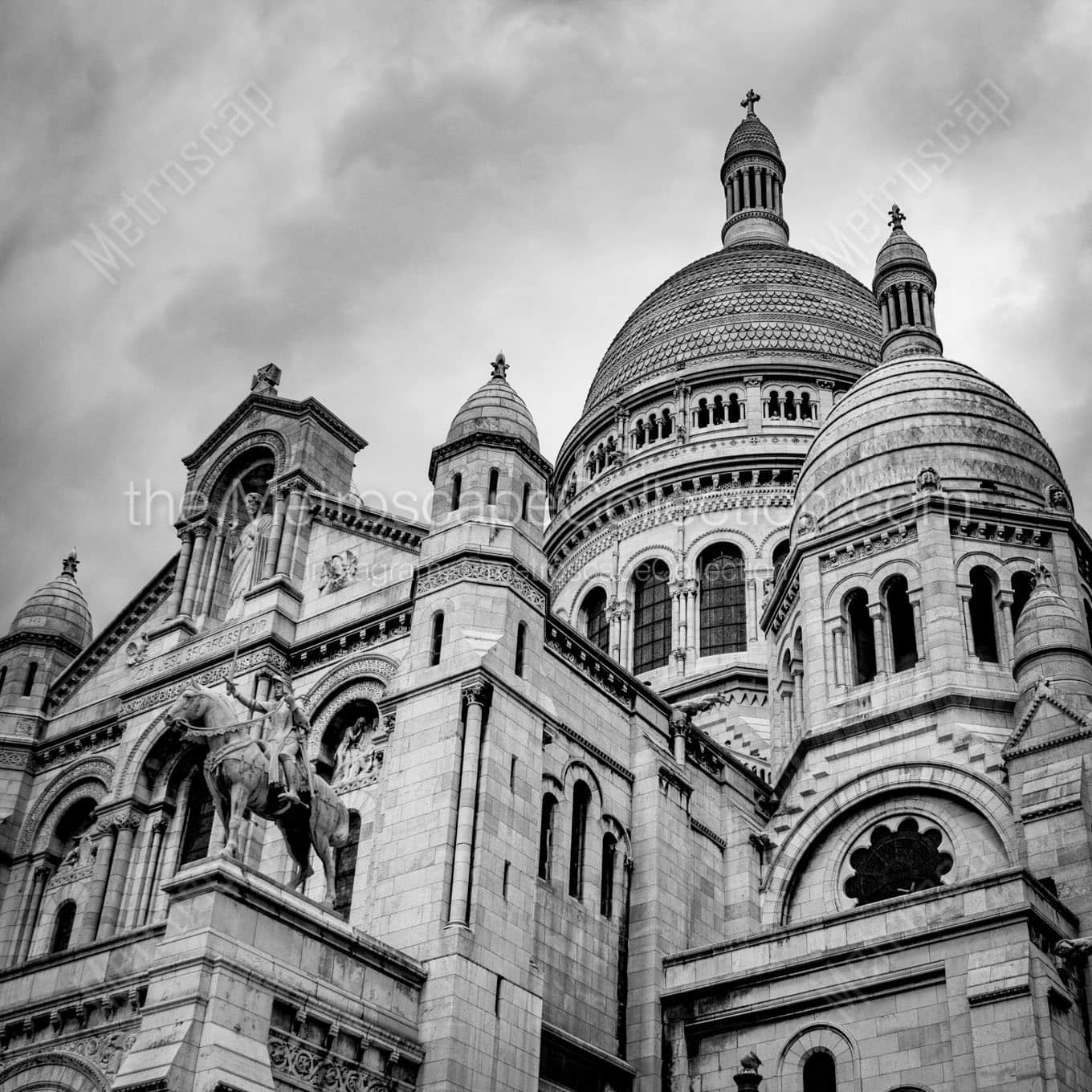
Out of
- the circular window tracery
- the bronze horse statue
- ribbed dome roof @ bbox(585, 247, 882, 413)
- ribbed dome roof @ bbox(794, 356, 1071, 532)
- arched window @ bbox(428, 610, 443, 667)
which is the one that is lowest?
the bronze horse statue

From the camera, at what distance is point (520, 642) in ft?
99.0

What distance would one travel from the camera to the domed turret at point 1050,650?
32469 millimetres

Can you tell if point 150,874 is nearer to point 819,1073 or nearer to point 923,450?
point 819,1073

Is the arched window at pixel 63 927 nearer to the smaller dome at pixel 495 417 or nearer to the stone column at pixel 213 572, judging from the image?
the stone column at pixel 213 572

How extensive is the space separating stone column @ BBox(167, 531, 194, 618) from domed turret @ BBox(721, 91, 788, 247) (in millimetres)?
38267

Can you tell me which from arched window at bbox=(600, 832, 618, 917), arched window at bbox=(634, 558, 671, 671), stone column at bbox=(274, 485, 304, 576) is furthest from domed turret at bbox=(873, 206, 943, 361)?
arched window at bbox=(600, 832, 618, 917)

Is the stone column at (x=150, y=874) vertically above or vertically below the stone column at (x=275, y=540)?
below

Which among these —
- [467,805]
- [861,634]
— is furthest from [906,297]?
[467,805]

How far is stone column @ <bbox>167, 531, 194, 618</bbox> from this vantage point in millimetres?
37031

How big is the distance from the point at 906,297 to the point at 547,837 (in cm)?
2719

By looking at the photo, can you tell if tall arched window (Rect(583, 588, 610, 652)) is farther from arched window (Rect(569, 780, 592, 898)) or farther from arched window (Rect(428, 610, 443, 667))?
arched window (Rect(428, 610, 443, 667))

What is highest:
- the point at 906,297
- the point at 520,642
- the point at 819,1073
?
the point at 906,297

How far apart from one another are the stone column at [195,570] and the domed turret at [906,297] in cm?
2246

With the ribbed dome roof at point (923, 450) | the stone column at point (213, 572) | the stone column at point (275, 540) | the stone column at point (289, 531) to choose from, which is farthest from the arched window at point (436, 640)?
the ribbed dome roof at point (923, 450)
